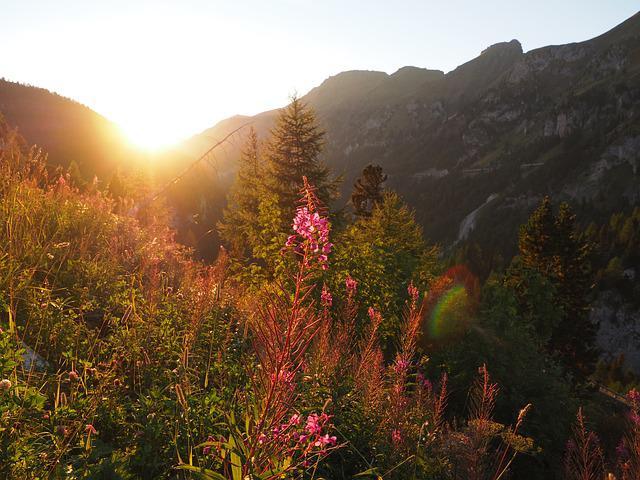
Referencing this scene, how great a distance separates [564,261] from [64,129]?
95.8 m

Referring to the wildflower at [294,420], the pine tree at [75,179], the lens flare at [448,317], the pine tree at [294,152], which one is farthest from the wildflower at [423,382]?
the pine tree at [294,152]

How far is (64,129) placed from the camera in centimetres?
8694

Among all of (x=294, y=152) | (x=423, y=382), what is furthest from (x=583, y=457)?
(x=294, y=152)

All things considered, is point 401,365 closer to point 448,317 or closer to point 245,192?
point 448,317

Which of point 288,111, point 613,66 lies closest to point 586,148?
point 613,66

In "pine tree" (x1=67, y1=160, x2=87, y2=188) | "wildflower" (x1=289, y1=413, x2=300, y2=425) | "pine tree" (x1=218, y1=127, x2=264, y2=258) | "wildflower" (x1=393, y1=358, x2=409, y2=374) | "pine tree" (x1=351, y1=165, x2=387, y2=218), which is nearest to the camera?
"wildflower" (x1=289, y1=413, x2=300, y2=425)

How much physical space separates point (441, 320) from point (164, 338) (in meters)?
8.72

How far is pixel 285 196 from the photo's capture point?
1806 cm

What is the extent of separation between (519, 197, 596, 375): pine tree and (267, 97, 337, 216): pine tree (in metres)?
17.8

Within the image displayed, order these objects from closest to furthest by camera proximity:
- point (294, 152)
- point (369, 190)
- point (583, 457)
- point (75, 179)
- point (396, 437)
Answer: point (396, 437), point (583, 457), point (75, 179), point (294, 152), point (369, 190)

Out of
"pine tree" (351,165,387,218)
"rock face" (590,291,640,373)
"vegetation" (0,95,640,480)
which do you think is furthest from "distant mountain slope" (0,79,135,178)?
"rock face" (590,291,640,373)

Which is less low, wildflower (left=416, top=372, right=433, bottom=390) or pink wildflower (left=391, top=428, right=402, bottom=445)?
pink wildflower (left=391, top=428, right=402, bottom=445)

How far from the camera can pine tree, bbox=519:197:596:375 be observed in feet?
93.8

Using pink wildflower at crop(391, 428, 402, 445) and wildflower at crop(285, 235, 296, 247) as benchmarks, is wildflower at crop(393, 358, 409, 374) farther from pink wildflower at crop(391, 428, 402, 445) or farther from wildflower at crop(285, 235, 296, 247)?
wildflower at crop(285, 235, 296, 247)
